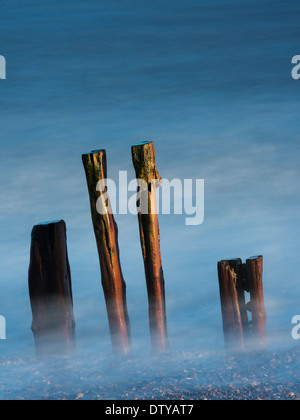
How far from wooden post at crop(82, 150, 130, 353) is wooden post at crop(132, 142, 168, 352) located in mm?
252

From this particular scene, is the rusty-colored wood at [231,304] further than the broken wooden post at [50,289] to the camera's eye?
Yes

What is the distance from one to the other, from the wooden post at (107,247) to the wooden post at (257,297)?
1.18 m

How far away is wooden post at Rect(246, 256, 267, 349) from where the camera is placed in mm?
6191

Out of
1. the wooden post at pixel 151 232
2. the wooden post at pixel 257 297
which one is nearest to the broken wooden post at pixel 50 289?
the wooden post at pixel 151 232

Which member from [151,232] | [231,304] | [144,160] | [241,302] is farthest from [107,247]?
[241,302]

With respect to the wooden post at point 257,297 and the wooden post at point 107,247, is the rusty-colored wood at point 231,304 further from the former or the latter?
the wooden post at point 107,247

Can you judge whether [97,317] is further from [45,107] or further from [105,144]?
[45,107]

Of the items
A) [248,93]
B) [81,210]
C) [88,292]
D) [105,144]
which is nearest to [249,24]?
[248,93]

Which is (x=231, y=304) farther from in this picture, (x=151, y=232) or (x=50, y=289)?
(x=50, y=289)

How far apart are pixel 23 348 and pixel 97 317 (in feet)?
3.68

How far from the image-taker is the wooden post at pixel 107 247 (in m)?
5.85

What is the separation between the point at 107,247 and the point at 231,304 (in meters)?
1.27

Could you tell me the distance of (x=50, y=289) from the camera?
236 inches

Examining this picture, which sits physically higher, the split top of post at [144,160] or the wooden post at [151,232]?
the split top of post at [144,160]
